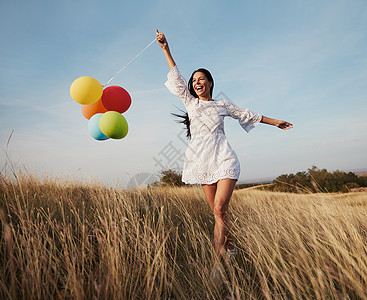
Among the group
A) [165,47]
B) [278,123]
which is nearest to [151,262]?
[278,123]

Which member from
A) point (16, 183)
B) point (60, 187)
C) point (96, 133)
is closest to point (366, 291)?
point (96, 133)

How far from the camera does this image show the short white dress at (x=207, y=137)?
2.54 metres

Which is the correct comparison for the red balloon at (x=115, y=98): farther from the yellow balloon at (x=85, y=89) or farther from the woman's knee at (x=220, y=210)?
the woman's knee at (x=220, y=210)

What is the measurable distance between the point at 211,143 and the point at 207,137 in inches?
3.4

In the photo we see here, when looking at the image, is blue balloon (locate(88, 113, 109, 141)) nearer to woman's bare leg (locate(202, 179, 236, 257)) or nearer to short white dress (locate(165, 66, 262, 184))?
short white dress (locate(165, 66, 262, 184))

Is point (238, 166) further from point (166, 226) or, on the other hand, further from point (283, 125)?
point (166, 226)

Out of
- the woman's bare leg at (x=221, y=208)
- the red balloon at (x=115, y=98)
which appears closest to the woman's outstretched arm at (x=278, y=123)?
the woman's bare leg at (x=221, y=208)

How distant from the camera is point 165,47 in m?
2.68

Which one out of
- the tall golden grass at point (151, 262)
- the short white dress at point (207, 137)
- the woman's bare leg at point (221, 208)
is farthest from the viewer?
the short white dress at point (207, 137)

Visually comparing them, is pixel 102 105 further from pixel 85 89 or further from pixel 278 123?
pixel 278 123

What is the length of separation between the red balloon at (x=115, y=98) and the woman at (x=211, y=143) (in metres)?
0.85

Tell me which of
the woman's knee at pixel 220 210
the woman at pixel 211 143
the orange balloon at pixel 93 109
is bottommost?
the woman's knee at pixel 220 210

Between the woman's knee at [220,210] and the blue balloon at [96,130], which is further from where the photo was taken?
the blue balloon at [96,130]

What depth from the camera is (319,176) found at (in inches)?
486
